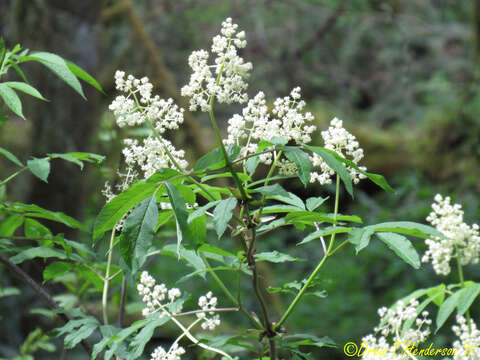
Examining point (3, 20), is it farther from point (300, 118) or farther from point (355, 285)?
point (355, 285)

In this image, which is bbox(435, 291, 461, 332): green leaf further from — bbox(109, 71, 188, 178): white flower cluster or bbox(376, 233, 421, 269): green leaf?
bbox(109, 71, 188, 178): white flower cluster

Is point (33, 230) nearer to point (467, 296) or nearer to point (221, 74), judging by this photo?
point (221, 74)

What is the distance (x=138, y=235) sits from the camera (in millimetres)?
957

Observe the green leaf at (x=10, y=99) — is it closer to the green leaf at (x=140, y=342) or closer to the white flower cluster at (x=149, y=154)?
the white flower cluster at (x=149, y=154)

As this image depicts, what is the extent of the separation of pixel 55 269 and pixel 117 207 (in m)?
0.54

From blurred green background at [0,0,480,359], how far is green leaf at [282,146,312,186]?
1178 millimetres

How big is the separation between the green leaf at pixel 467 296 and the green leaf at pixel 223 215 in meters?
0.82

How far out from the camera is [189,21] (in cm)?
829

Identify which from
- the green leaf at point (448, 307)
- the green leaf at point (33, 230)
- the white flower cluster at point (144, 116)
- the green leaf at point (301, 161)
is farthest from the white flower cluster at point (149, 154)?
the green leaf at point (448, 307)

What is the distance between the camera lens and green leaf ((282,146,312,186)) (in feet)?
3.29

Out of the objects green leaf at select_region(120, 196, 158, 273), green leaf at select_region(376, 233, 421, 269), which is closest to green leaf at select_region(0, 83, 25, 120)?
green leaf at select_region(120, 196, 158, 273)

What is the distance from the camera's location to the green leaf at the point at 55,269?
1366mm

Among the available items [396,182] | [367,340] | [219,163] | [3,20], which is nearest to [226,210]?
[219,163]

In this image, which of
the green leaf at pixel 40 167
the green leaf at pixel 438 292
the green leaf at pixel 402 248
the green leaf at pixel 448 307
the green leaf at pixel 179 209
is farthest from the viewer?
the green leaf at pixel 438 292
